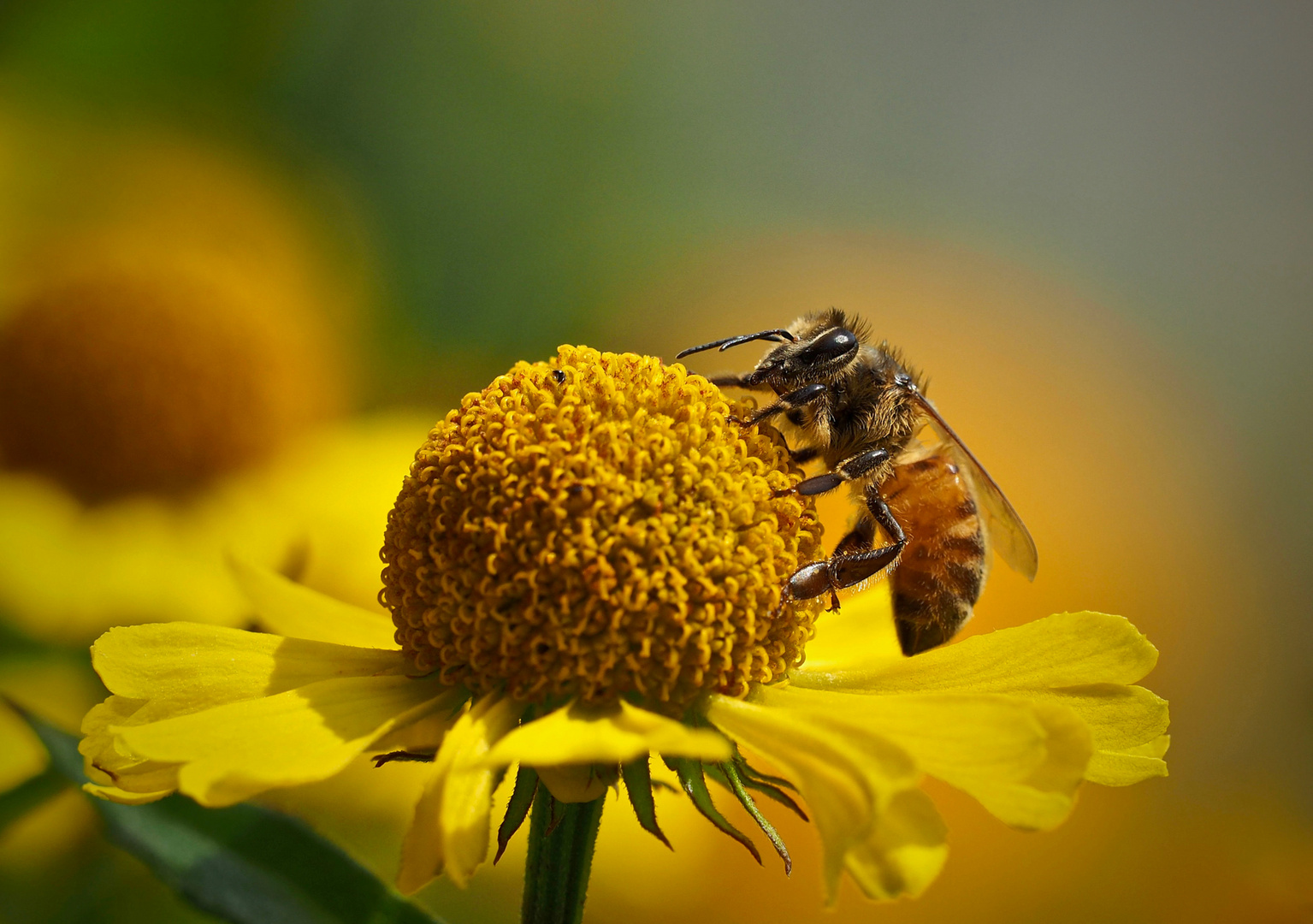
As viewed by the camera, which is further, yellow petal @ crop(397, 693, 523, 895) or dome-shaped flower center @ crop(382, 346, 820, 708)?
dome-shaped flower center @ crop(382, 346, 820, 708)

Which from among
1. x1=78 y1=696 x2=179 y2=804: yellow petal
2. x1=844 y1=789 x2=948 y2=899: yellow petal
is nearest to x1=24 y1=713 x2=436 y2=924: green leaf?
x1=78 y1=696 x2=179 y2=804: yellow petal

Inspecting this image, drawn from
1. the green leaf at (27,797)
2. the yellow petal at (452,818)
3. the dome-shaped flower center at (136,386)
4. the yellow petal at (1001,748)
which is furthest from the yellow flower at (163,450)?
the yellow petal at (1001,748)

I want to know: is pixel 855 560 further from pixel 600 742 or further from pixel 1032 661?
pixel 600 742

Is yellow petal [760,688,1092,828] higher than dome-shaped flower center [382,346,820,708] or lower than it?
lower

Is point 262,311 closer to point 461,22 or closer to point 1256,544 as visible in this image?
point 461,22

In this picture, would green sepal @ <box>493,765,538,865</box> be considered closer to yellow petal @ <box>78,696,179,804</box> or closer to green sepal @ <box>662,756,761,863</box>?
green sepal @ <box>662,756,761,863</box>

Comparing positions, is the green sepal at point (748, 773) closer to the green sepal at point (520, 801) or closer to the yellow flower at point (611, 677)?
the yellow flower at point (611, 677)
